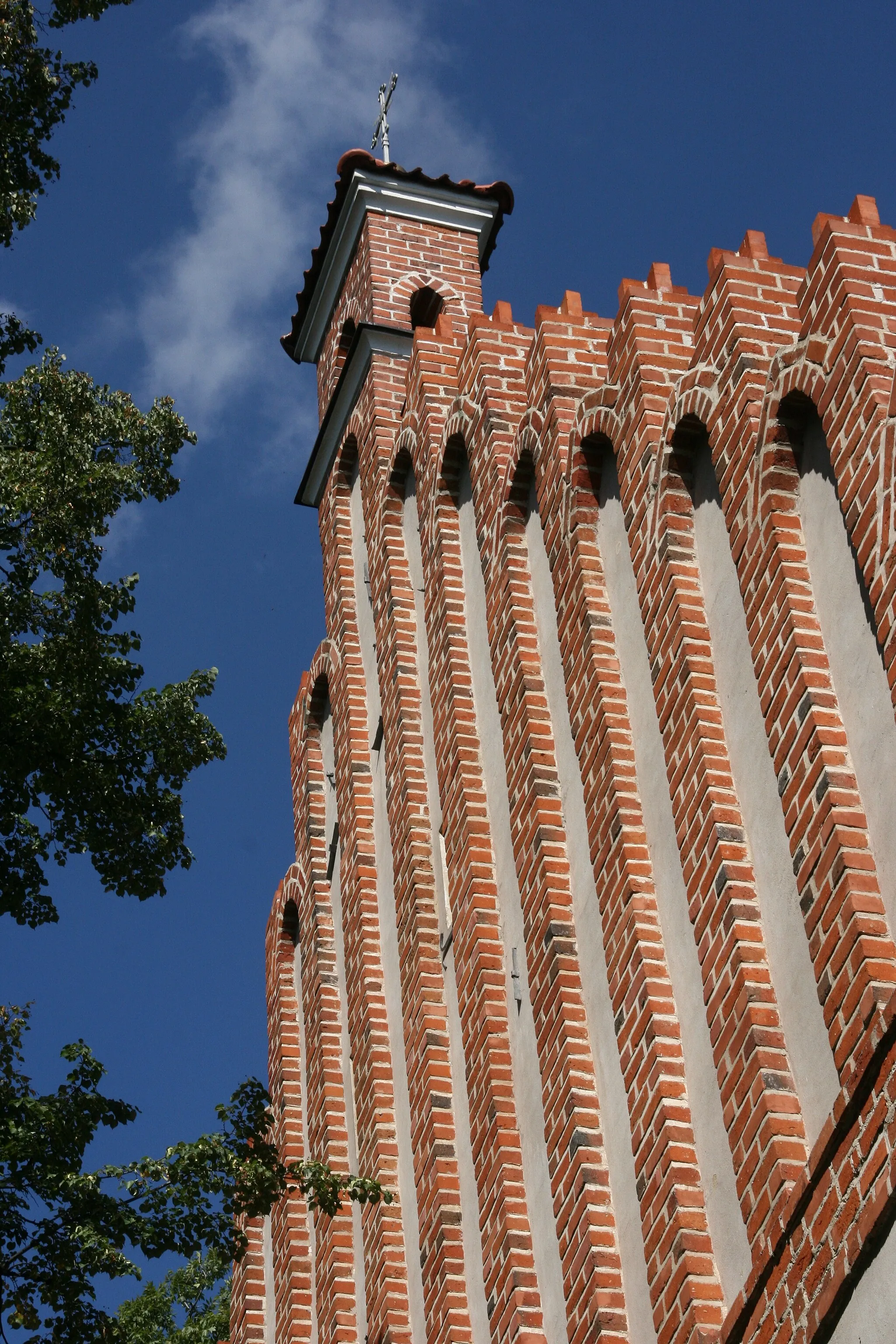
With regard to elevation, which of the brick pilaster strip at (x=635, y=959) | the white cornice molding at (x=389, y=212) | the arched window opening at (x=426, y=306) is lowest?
the brick pilaster strip at (x=635, y=959)

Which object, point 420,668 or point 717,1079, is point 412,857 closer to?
point 420,668

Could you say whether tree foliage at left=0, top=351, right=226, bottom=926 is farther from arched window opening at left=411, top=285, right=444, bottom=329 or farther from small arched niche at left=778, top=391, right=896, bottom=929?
small arched niche at left=778, top=391, right=896, bottom=929

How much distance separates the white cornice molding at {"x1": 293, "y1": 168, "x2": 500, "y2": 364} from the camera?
54.3ft

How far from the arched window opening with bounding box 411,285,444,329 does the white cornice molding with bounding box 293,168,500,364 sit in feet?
2.98

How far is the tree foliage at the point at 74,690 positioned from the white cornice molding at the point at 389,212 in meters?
→ 3.30

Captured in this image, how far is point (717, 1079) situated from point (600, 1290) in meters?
1.15

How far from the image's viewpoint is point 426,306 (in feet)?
53.1

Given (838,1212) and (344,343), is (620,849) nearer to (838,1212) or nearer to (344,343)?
(838,1212)

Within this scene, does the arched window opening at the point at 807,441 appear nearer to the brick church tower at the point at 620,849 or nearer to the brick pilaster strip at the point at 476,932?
the brick church tower at the point at 620,849

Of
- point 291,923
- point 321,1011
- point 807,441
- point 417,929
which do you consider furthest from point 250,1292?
point 807,441

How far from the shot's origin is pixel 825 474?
313 inches

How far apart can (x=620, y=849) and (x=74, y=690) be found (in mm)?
5764

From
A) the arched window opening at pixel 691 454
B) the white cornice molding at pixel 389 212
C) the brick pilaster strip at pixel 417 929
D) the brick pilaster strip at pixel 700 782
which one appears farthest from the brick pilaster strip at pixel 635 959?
the white cornice molding at pixel 389 212

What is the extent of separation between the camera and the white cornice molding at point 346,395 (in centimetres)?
1521
